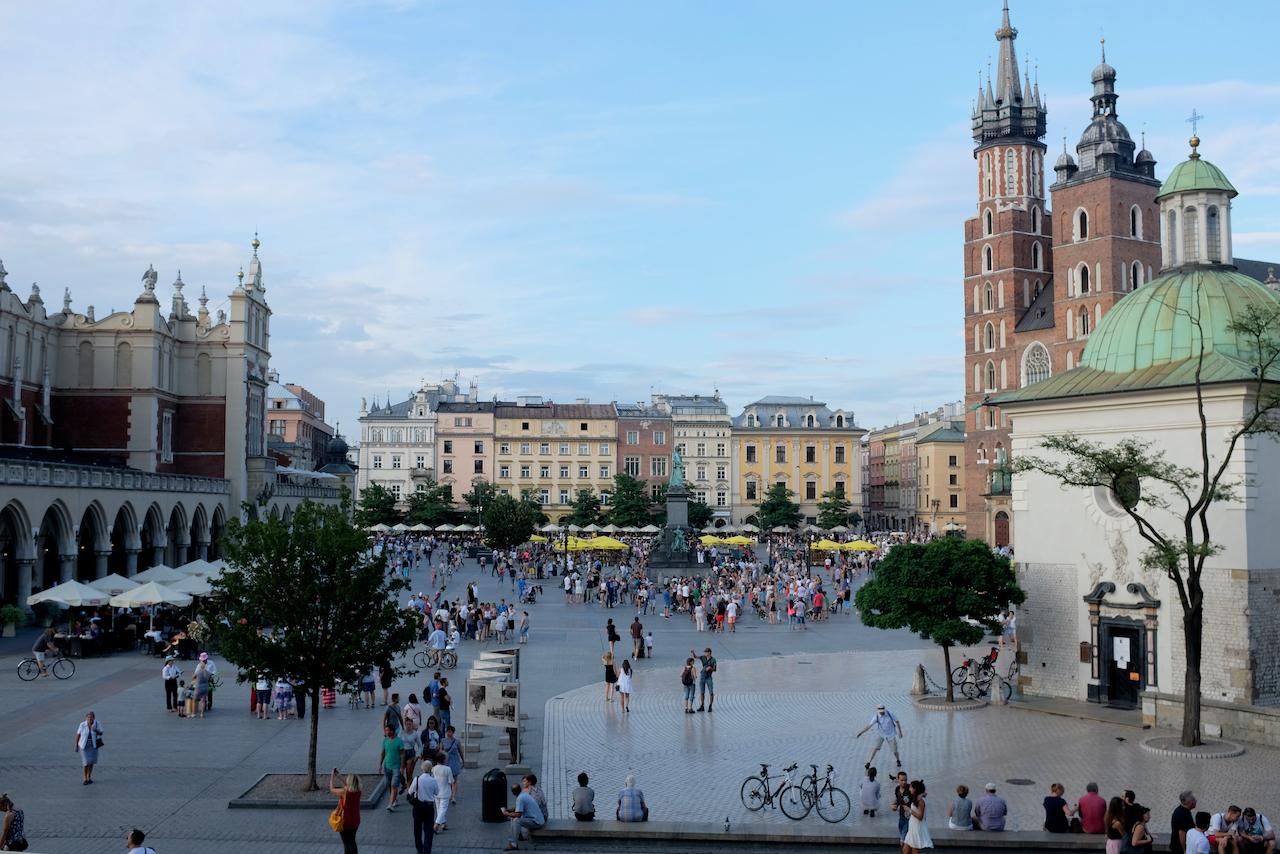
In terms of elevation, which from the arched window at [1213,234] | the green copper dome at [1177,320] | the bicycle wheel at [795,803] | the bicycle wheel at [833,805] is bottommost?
the bicycle wheel at [833,805]

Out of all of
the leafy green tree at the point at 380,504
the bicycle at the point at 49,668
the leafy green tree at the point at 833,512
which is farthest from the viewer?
the leafy green tree at the point at 833,512

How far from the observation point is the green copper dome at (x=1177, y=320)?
24.2 meters

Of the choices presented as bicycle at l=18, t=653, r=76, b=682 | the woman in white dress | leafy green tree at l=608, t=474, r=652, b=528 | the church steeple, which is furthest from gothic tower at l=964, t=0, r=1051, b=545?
the woman in white dress

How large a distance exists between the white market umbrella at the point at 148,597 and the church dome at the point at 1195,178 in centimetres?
2648

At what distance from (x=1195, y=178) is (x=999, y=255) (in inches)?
2466

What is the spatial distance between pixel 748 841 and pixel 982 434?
74214 millimetres

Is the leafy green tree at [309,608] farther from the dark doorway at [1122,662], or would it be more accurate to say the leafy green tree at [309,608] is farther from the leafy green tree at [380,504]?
the leafy green tree at [380,504]

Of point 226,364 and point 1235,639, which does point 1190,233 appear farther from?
point 226,364

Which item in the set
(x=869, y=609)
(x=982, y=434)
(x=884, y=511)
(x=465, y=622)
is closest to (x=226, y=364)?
(x=465, y=622)

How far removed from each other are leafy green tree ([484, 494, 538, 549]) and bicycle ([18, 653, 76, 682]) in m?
40.7

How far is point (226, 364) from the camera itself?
53562 mm

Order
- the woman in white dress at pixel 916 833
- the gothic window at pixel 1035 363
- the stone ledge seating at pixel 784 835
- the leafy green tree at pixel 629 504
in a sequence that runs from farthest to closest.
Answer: the leafy green tree at pixel 629 504 < the gothic window at pixel 1035 363 < the stone ledge seating at pixel 784 835 < the woman in white dress at pixel 916 833

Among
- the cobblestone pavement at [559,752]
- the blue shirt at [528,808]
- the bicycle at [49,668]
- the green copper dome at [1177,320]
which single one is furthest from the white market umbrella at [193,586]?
the green copper dome at [1177,320]

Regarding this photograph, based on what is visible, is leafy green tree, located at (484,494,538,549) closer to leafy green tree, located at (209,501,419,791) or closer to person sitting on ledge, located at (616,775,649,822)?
leafy green tree, located at (209,501,419,791)
